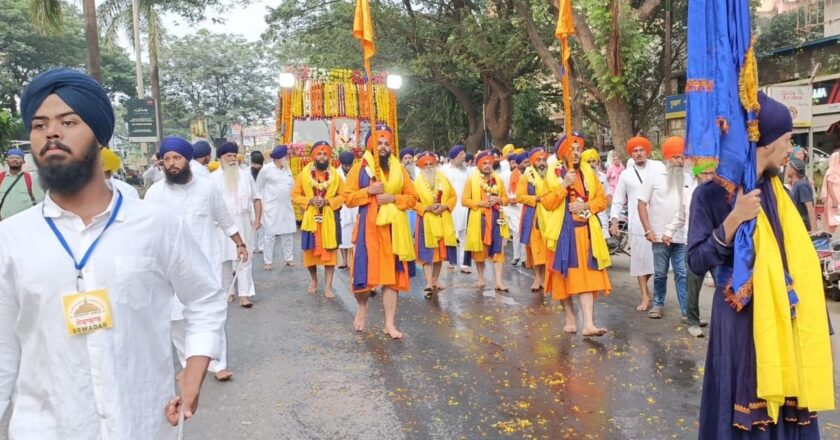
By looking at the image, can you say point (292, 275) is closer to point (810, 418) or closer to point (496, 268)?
point (496, 268)

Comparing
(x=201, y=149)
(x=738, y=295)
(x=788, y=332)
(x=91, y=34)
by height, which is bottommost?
(x=788, y=332)

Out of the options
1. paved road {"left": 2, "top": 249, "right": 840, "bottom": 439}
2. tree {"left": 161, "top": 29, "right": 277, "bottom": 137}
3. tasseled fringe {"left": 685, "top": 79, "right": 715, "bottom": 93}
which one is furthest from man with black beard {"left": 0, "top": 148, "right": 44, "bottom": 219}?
tree {"left": 161, "top": 29, "right": 277, "bottom": 137}

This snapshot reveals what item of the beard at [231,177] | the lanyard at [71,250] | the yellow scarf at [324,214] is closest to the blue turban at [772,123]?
the lanyard at [71,250]

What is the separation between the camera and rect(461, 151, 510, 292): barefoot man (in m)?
9.47

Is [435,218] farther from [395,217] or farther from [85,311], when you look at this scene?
[85,311]

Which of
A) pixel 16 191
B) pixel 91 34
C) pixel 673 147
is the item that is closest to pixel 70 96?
pixel 673 147

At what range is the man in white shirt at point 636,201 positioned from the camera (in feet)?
24.7

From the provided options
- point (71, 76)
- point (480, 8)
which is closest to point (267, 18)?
point (480, 8)

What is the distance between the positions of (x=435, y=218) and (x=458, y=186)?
2.03m

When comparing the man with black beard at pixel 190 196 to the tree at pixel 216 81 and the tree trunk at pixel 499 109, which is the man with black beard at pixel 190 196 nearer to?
the tree trunk at pixel 499 109

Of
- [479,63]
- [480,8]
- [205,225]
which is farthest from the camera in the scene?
[480,8]

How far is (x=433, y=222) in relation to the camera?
9.34 meters

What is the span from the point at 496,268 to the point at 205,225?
15.8 feet

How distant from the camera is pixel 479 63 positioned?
65.9 feet
